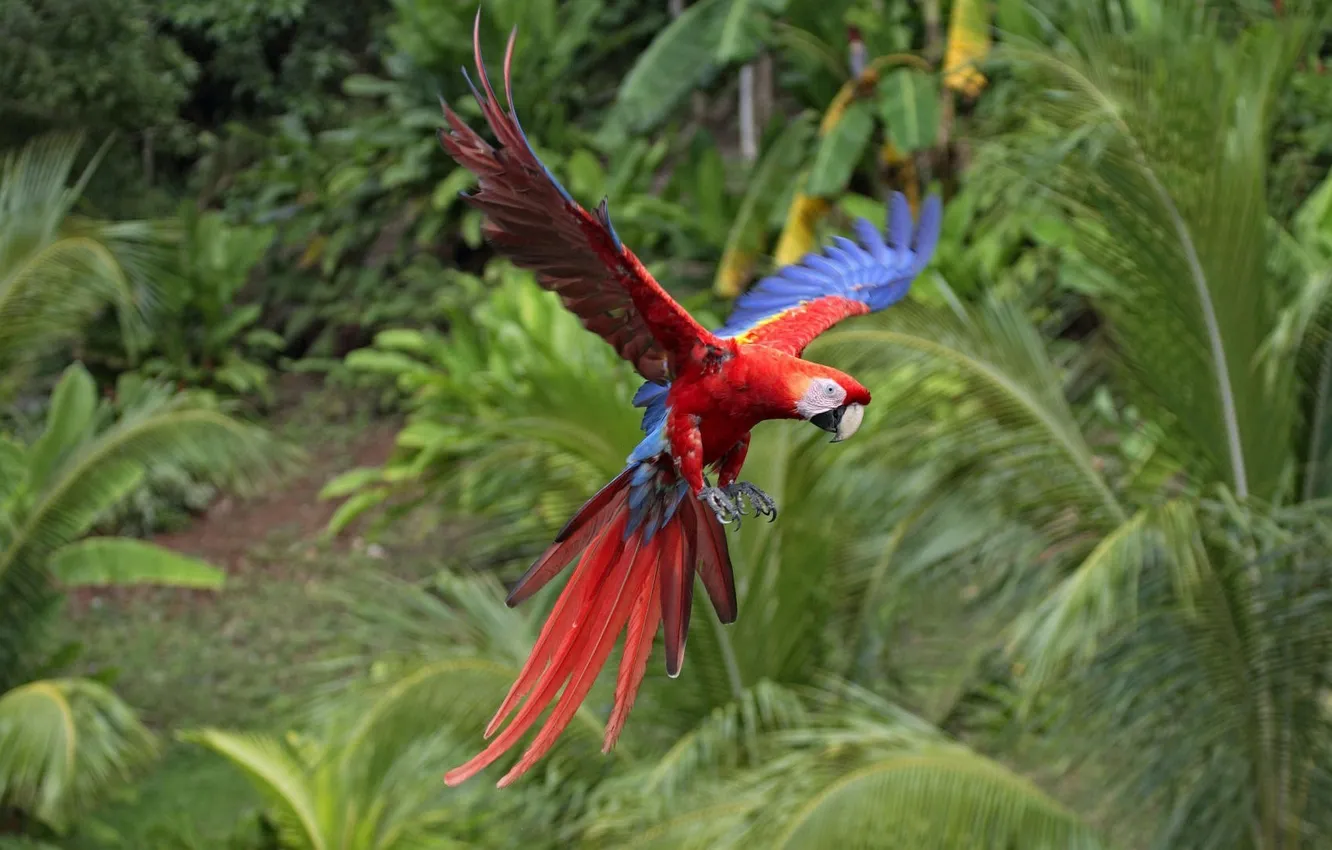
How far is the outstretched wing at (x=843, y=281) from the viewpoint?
67.6 inches

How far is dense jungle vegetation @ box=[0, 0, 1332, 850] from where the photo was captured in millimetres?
3117

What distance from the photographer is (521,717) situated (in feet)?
4.39

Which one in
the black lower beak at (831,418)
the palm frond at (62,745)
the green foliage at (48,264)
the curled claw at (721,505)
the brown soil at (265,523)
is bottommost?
the brown soil at (265,523)

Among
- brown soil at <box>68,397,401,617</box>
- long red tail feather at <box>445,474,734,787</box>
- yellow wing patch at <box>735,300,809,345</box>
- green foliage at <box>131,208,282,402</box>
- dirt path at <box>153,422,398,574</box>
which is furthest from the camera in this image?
green foliage at <box>131,208,282,402</box>

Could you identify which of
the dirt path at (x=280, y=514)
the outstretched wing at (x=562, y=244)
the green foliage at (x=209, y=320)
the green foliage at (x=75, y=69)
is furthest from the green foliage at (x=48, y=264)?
the green foliage at (x=209, y=320)

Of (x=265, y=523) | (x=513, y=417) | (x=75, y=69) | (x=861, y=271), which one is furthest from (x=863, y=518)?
(x=75, y=69)

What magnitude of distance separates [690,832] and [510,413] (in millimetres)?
1420

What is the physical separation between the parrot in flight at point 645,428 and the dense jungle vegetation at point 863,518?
1.45 meters

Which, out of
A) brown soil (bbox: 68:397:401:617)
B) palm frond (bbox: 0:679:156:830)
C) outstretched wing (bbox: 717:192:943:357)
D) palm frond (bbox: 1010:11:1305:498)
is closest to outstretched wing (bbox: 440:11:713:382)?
outstretched wing (bbox: 717:192:943:357)

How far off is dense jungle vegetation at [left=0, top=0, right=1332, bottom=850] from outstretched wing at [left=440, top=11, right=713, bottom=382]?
1.65 m

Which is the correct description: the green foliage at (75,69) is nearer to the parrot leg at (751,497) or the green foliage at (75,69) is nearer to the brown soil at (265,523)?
the brown soil at (265,523)

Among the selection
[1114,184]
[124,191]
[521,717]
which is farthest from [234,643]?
[521,717]

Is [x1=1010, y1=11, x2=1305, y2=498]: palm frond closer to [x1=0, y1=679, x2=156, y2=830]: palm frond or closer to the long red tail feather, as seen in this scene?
the long red tail feather

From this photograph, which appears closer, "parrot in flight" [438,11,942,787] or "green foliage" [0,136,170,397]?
"parrot in flight" [438,11,942,787]
